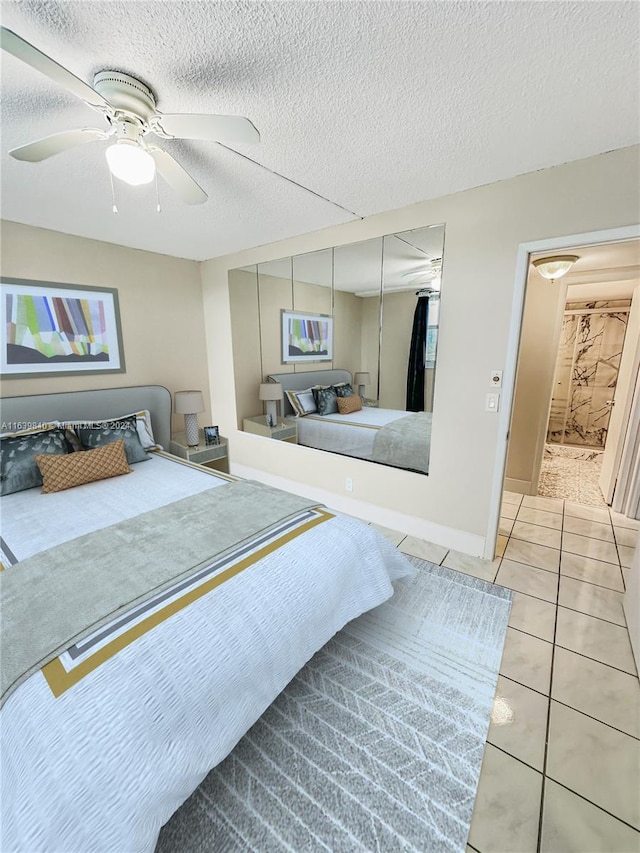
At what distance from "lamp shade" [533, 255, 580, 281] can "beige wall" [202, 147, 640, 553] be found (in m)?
1.00

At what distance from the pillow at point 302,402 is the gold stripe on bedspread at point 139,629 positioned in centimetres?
187

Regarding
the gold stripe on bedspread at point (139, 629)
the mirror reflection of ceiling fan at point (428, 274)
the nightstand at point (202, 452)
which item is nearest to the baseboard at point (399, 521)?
the nightstand at point (202, 452)

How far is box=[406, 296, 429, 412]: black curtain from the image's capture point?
256cm

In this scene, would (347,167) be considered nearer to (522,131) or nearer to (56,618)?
(522,131)

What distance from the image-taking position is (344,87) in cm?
129

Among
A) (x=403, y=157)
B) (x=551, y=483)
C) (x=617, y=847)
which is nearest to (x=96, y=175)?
(x=403, y=157)

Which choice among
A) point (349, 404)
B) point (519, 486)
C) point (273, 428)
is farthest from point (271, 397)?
point (519, 486)

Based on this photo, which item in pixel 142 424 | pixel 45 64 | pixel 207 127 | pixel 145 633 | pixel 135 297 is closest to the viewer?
pixel 45 64

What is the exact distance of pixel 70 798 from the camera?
82cm

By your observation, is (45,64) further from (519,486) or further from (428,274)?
Result: (519,486)

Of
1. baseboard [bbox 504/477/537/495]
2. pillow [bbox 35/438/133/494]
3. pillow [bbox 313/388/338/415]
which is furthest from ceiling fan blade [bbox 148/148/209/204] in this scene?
baseboard [bbox 504/477/537/495]

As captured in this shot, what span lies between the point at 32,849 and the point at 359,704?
3.73ft

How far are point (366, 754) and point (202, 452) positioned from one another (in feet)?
8.70

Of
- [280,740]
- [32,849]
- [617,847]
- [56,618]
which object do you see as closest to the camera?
[32,849]
